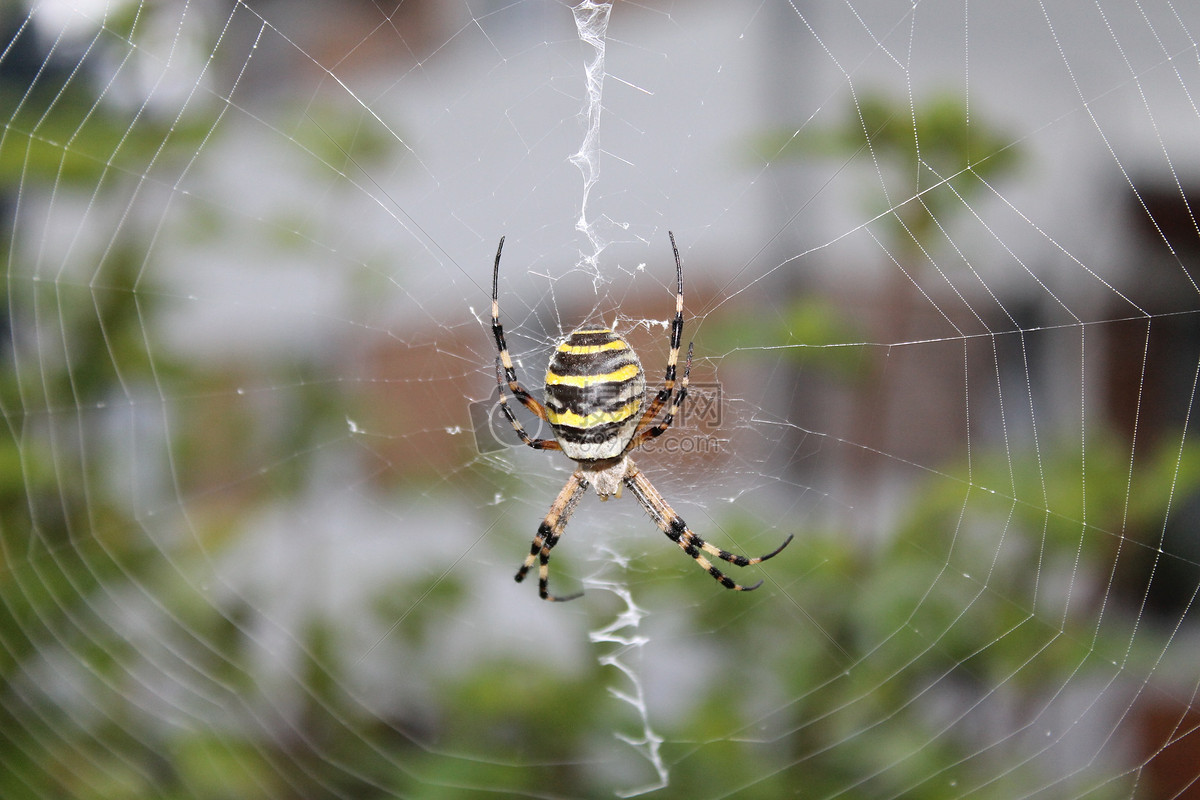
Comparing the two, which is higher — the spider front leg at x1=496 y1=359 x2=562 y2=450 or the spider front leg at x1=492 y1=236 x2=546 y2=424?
the spider front leg at x1=492 y1=236 x2=546 y2=424

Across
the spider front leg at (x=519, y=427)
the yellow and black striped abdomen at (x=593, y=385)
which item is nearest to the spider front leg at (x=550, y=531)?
the spider front leg at (x=519, y=427)

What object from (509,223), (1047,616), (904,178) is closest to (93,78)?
(509,223)

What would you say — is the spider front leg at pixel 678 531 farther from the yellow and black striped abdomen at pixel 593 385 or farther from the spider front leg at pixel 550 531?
the yellow and black striped abdomen at pixel 593 385

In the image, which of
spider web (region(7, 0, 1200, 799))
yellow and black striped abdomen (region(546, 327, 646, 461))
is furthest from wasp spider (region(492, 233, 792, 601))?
spider web (region(7, 0, 1200, 799))

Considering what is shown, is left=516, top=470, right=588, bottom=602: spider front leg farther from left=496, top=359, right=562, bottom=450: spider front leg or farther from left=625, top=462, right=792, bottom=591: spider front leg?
left=496, top=359, right=562, bottom=450: spider front leg

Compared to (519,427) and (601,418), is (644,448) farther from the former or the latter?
(601,418)

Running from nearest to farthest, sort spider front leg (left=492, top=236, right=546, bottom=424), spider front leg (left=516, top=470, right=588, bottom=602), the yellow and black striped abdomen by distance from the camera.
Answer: the yellow and black striped abdomen
spider front leg (left=492, top=236, right=546, bottom=424)
spider front leg (left=516, top=470, right=588, bottom=602)

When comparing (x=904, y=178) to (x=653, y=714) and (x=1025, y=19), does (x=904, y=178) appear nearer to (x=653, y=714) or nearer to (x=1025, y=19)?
(x=1025, y=19)
